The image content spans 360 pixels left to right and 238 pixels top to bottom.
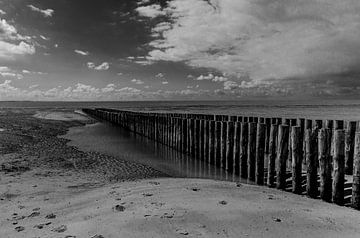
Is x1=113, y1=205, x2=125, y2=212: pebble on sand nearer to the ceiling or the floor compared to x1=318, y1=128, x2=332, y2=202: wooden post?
nearer to the floor

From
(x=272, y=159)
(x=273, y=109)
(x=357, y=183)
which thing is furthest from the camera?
(x=273, y=109)

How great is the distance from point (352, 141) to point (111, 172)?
8.20 metres

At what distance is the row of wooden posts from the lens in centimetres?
617

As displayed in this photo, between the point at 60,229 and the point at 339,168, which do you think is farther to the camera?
the point at 339,168

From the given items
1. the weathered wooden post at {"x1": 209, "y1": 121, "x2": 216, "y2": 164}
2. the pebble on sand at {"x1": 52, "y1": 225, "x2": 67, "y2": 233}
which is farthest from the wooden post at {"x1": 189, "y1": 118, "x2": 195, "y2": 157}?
the pebble on sand at {"x1": 52, "y1": 225, "x2": 67, "y2": 233}

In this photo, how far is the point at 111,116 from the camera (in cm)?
3262

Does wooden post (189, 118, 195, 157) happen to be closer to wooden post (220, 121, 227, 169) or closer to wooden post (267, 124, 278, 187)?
wooden post (220, 121, 227, 169)

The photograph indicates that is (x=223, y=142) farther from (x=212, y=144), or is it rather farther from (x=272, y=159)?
(x=272, y=159)

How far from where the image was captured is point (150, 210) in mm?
4977

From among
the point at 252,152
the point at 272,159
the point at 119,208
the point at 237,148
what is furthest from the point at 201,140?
the point at 119,208

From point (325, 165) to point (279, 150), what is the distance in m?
1.31

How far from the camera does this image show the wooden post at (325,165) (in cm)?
634

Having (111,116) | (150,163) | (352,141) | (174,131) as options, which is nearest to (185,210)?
(150,163)

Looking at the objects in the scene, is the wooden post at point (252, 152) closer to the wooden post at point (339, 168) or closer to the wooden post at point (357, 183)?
the wooden post at point (339, 168)
